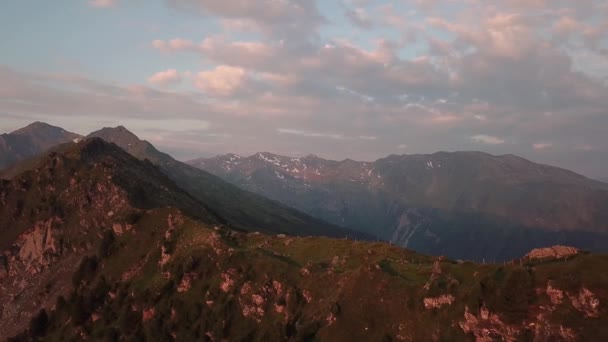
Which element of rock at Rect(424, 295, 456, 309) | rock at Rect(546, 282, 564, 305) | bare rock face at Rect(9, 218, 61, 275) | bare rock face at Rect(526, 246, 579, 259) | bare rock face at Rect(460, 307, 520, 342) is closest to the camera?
rock at Rect(546, 282, 564, 305)

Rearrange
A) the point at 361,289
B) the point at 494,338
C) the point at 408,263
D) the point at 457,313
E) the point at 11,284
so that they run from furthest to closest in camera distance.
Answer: the point at 11,284 < the point at 408,263 < the point at 361,289 < the point at 457,313 < the point at 494,338

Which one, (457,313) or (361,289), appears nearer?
(457,313)

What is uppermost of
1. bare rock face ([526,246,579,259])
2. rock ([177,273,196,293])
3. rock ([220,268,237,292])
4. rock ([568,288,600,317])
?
bare rock face ([526,246,579,259])

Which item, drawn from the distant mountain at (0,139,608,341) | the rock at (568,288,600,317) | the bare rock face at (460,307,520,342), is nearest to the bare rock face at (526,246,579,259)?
the distant mountain at (0,139,608,341)

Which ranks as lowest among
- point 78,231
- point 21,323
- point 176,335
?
point 21,323

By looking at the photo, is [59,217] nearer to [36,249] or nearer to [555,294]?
[36,249]

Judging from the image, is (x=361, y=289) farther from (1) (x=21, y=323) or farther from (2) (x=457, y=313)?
(1) (x=21, y=323)

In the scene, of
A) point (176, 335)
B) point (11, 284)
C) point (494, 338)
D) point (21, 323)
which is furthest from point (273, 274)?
point (11, 284)

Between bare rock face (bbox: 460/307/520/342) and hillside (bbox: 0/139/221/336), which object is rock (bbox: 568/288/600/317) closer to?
Answer: bare rock face (bbox: 460/307/520/342)
